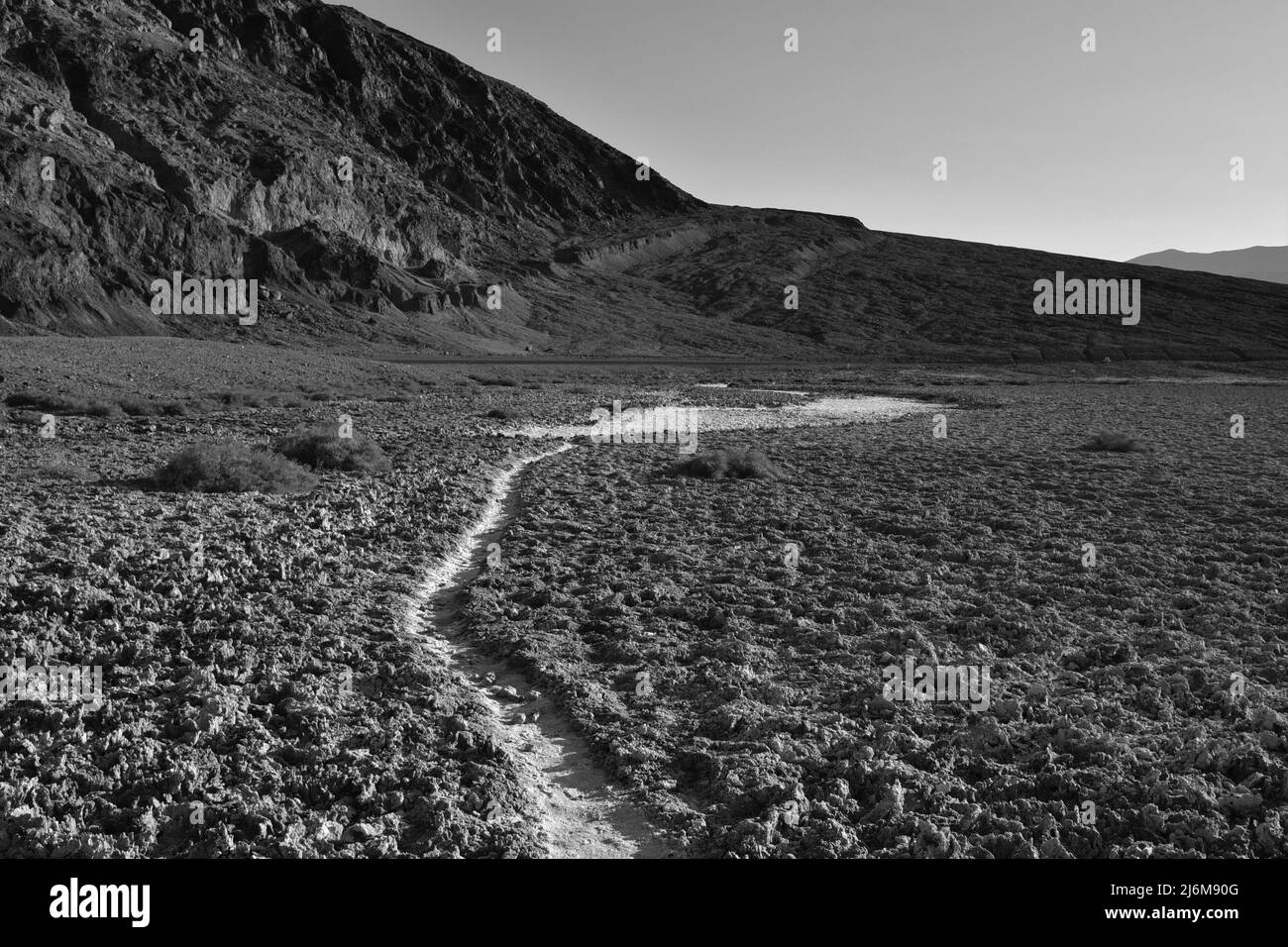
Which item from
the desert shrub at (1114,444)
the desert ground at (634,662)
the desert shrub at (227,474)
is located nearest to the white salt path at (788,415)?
the desert shrub at (1114,444)

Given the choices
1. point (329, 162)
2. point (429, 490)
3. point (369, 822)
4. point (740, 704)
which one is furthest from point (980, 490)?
point (329, 162)

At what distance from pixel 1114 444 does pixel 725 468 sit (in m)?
11.0

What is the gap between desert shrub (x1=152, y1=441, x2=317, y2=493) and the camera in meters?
14.2

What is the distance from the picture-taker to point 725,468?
741 inches

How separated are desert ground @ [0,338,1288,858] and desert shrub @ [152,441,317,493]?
34 cm

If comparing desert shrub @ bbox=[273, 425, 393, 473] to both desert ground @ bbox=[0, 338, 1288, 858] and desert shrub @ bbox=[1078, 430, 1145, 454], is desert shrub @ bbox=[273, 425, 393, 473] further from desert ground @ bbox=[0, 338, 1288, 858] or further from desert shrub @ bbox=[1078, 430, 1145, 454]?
desert shrub @ bbox=[1078, 430, 1145, 454]

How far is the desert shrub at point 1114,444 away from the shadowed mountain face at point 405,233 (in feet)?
207

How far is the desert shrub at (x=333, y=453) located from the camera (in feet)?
56.5

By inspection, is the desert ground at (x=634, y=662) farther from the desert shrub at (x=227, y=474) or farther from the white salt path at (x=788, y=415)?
the white salt path at (x=788, y=415)

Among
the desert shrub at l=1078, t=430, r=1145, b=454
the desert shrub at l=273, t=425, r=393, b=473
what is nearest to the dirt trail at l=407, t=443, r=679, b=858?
the desert shrub at l=273, t=425, r=393, b=473

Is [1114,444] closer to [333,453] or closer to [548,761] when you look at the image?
[333,453]

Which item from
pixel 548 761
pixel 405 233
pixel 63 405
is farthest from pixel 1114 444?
pixel 405 233
